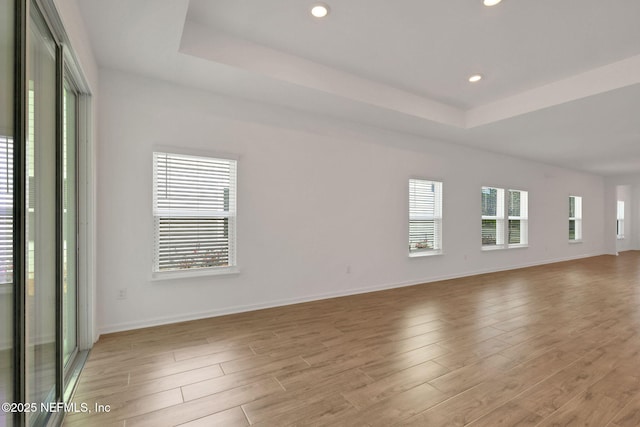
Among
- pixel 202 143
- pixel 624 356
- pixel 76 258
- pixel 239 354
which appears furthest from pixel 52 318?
pixel 624 356

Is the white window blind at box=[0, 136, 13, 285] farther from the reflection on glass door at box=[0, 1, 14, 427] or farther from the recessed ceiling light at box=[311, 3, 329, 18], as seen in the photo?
the recessed ceiling light at box=[311, 3, 329, 18]

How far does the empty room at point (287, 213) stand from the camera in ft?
5.97

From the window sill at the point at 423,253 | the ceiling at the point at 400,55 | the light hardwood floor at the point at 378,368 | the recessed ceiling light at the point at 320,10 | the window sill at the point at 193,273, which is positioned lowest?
the light hardwood floor at the point at 378,368

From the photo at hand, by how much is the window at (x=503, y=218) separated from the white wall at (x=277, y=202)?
517 mm

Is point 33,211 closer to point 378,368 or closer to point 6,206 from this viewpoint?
point 6,206

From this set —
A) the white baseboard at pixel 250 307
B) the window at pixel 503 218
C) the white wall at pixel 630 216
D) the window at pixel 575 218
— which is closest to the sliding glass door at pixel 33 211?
the white baseboard at pixel 250 307

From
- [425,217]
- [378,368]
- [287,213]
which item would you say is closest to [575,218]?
[425,217]

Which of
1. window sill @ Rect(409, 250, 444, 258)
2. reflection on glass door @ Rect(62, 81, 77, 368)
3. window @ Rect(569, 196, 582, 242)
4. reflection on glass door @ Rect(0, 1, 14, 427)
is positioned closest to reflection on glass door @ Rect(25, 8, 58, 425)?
reflection on glass door @ Rect(0, 1, 14, 427)

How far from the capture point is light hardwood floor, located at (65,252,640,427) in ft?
6.12

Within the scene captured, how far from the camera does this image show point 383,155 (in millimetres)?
5113

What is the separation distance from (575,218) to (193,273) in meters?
10.7

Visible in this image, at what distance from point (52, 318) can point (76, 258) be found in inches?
38.8

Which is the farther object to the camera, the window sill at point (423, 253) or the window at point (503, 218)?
the window at point (503, 218)

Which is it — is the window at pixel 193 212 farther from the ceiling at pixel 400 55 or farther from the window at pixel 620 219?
the window at pixel 620 219
